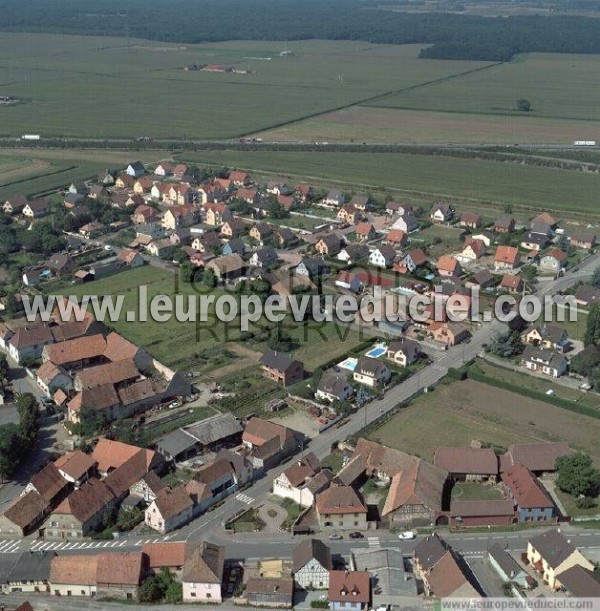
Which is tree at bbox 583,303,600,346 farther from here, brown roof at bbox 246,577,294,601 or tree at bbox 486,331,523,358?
brown roof at bbox 246,577,294,601

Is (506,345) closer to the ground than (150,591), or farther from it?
farther from it

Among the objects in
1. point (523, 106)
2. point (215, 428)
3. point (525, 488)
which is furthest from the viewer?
point (523, 106)

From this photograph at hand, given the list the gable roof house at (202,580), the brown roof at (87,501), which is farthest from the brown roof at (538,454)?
the brown roof at (87,501)

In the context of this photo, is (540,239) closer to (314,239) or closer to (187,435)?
(314,239)

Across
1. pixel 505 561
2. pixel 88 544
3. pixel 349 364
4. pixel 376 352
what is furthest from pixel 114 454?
pixel 505 561

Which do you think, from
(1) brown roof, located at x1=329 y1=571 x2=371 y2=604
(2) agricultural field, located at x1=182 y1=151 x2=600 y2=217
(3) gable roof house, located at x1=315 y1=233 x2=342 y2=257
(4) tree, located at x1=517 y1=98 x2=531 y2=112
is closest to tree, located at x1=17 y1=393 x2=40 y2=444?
(1) brown roof, located at x1=329 y1=571 x2=371 y2=604

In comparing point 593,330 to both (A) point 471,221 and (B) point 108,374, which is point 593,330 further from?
(B) point 108,374

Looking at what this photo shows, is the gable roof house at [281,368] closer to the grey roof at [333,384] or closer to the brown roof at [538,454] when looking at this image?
the grey roof at [333,384]
